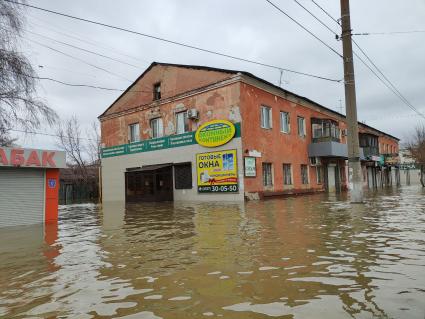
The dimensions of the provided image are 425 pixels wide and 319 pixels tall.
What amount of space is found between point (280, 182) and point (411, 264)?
1895 centimetres

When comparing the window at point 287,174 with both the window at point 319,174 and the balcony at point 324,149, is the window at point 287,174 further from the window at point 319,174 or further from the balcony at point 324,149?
the window at point 319,174

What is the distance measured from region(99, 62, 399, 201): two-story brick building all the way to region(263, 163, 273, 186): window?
2.5 inches

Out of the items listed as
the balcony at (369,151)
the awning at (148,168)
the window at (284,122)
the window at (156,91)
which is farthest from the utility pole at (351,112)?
the balcony at (369,151)

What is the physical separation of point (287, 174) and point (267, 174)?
109 inches

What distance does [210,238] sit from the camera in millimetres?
7641

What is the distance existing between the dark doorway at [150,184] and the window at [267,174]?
6.09m

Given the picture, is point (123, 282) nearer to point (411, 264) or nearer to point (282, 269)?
point (282, 269)

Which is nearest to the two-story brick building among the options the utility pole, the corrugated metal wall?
the utility pole

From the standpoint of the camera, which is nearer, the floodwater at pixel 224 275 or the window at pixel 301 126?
the floodwater at pixel 224 275

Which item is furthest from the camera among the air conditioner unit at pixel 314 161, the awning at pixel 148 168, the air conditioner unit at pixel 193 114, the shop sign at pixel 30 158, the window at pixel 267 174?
the air conditioner unit at pixel 314 161

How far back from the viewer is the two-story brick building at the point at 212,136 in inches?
826

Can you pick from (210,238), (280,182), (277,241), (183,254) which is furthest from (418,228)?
(280,182)

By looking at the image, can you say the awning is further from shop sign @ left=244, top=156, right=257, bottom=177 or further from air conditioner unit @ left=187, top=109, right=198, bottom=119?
shop sign @ left=244, top=156, right=257, bottom=177

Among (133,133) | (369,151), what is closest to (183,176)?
(133,133)
